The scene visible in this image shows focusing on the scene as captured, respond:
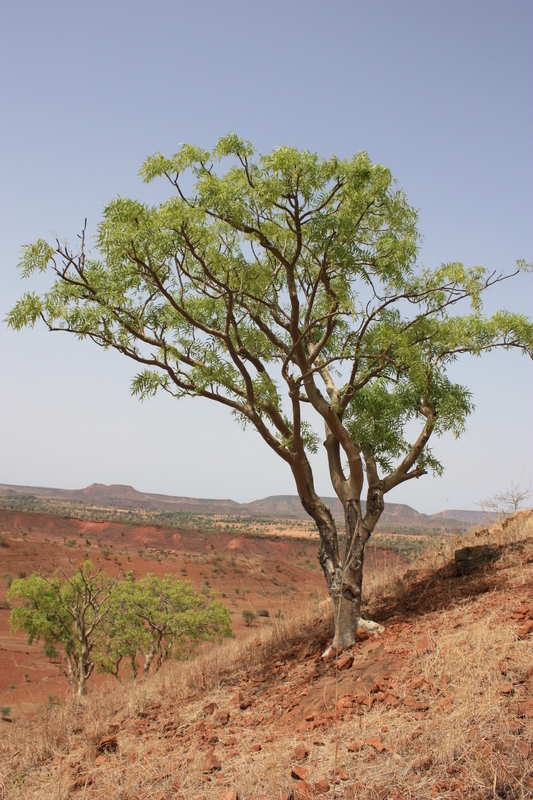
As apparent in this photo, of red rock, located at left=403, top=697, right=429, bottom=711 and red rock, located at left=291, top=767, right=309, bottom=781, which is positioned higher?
red rock, located at left=403, top=697, right=429, bottom=711

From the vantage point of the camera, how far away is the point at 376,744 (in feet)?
14.0

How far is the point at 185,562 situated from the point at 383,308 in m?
48.3

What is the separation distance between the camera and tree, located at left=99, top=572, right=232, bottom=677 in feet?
68.6

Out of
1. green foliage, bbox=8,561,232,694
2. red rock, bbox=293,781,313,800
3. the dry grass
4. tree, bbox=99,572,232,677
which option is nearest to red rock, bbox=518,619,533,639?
the dry grass

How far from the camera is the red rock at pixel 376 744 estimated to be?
166 inches

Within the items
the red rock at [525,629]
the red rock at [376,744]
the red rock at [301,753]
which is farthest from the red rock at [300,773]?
the red rock at [525,629]

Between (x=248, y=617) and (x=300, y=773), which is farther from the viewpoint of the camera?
(x=248, y=617)

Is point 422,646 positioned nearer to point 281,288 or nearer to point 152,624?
point 281,288

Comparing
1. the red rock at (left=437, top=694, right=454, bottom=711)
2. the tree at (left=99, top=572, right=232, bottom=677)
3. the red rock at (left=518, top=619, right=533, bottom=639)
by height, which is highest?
the red rock at (left=518, top=619, right=533, bottom=639)

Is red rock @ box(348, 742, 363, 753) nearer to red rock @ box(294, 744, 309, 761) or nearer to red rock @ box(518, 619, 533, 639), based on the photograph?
red rock @ box(294, 744, 309, 761)

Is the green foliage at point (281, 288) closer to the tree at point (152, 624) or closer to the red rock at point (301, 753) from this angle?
the red rock at point (301, 753)

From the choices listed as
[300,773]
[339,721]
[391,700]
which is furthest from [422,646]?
[300,773]

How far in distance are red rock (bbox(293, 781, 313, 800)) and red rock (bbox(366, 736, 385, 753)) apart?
63cm

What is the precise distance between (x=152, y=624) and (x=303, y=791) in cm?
1896
